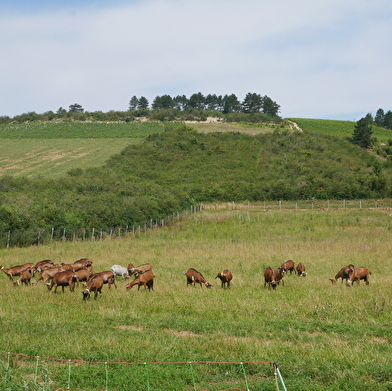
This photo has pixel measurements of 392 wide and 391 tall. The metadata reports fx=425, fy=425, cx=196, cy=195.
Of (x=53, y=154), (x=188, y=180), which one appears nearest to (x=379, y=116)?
(x=188, y=180)

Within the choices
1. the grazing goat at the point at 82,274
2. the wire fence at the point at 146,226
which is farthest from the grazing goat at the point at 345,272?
the wire fence at the point at 146,226

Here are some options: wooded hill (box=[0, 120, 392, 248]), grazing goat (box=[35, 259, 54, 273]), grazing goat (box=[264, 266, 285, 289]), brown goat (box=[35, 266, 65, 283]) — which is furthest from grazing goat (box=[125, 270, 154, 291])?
wooded hill (box=[0, 120, 392, 248])

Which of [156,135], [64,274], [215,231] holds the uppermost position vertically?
[156,135]

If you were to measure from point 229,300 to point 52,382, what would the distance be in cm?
817

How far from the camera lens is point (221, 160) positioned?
7825cm

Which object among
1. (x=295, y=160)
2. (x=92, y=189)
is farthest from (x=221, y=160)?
(x=92, y=189)

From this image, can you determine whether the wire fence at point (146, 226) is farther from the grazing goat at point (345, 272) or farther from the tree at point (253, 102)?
the tree at point (253, 102)

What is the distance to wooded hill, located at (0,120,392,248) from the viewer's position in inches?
1594

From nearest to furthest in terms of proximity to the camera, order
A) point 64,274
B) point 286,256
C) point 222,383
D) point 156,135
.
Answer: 1. point 222,383
2. point 64,274
3. point 286,256
4. point 156,135

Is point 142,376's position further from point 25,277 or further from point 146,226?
point 146,226

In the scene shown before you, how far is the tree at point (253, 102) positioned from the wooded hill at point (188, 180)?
190ft

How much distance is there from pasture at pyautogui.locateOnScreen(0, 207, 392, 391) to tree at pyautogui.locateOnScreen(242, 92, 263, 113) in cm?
12507

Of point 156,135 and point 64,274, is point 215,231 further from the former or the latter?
point 156,135

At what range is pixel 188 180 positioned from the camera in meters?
67.4
